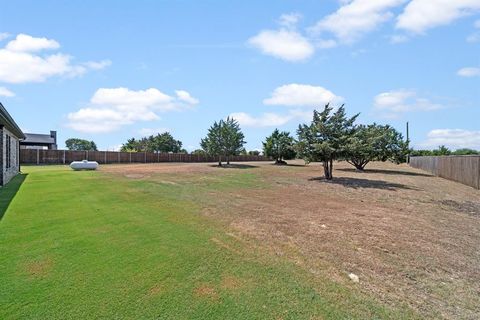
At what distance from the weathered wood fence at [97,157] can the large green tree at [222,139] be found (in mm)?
10886

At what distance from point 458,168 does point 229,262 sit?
20.4m

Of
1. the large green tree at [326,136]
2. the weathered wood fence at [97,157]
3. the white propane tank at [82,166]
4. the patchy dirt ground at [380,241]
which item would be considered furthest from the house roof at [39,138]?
the patchy dirt ground at [380,241]

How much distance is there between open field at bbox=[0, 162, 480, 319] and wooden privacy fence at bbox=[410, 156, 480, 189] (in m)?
10.0

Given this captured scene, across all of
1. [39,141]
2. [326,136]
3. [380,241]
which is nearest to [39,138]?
[39,141]

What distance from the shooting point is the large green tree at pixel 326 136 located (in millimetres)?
17141

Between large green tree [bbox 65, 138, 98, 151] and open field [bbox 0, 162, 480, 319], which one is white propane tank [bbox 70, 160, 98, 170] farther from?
large green tree [bbox 65, 138, 98, 151]

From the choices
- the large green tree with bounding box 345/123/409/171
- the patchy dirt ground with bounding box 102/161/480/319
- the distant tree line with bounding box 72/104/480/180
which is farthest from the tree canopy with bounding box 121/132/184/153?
the patchy dirt ground with bounding box 102/161/480/319

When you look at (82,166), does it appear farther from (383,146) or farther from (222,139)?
(383,146)

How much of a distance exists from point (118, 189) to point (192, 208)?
4.15m

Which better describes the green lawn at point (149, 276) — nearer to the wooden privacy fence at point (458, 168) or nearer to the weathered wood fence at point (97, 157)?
the wooden privacy fence at point (458, 168)

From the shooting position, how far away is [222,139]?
1315 inches

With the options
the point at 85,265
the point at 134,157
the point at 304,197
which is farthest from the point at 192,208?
the point at 134,157

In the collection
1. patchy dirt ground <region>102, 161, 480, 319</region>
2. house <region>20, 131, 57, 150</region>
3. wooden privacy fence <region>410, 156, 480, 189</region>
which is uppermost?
house <region>20, 131, 57, 150</region>

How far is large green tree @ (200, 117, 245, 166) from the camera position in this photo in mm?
33438
